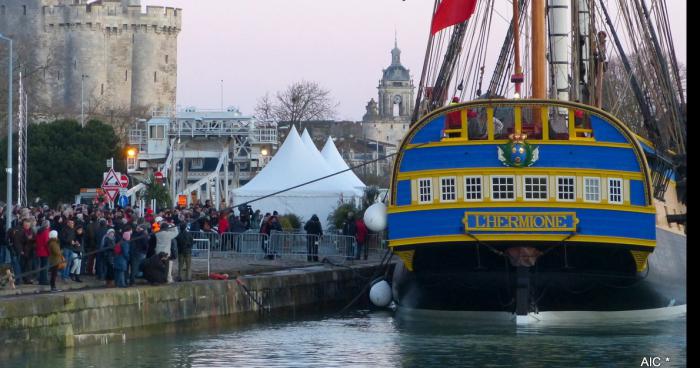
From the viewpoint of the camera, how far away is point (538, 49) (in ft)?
88.6

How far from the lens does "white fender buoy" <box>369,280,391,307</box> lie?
2898cm

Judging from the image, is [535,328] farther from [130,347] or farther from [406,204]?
[130,347]

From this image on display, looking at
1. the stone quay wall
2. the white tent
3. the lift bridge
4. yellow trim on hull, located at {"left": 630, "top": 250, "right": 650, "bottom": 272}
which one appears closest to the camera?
the stone quay wall

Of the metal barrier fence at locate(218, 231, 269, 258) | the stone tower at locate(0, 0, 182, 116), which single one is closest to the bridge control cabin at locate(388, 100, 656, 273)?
the metal barrier fence at locate(218, 231, 269, 258)

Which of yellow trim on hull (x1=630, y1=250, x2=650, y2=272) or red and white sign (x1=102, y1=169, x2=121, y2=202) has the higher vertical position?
red and white sign (x1=102, y1=169, x2=121, y2=202)

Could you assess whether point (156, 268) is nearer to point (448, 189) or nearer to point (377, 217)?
point (448, 189)

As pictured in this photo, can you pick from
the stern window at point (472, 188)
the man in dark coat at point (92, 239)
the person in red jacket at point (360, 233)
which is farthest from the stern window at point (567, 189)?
the person in red jacket at point (360, 233)

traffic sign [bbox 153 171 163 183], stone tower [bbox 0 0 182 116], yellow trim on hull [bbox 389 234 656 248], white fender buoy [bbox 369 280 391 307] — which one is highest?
stone tower [bbox 0 0 182 116]

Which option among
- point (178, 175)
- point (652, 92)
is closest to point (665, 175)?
point (652, 92)

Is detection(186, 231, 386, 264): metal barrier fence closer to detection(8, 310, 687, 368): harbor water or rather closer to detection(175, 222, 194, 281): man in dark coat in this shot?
detection(175, 222, 194, 281): man in dark coat

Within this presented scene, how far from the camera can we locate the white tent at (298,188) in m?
41.0

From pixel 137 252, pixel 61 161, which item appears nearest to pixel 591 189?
pixel 137 252

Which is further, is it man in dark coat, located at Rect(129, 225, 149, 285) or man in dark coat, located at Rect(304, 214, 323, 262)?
man in dark coat, located at Rect(304, 214, 323, 262)

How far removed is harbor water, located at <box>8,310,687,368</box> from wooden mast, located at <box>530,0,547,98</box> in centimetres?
516
